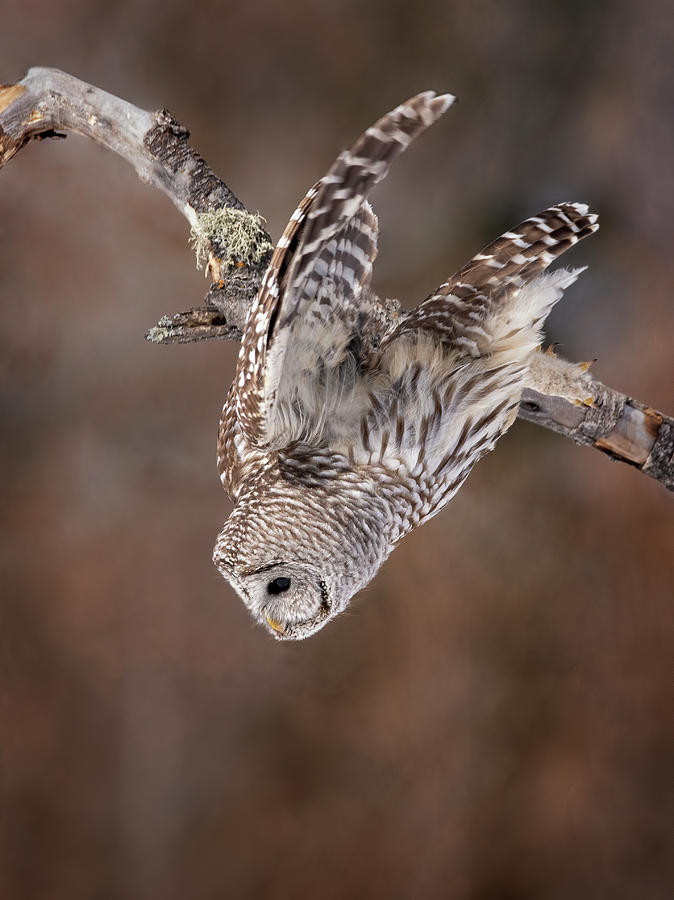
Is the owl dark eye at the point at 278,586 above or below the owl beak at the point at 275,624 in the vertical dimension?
above

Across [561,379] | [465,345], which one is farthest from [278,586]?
[561,379]

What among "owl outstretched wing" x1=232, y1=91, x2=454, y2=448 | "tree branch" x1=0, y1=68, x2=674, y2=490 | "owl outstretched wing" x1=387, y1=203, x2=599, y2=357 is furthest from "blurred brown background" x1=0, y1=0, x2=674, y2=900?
"owl outstretched wing" x1=232, y1=91, x2=454, y2=448

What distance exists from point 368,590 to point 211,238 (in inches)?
21.7

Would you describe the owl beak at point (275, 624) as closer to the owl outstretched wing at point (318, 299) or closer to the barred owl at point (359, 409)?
the barred owl at point (359, 409)

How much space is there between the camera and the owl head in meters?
0.75

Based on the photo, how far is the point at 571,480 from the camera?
1122 millimetres

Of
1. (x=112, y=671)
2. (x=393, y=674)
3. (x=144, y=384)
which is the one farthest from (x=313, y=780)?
(x=144, y=384)

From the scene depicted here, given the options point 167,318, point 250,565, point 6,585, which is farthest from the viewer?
point 6,585

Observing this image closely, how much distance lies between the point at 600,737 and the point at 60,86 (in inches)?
45.0

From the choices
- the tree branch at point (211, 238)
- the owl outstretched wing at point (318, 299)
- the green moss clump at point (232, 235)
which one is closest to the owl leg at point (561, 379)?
the tree branch at point (211, 238)

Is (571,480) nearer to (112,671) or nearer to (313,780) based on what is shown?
(313,780)

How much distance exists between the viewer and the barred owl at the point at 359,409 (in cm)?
75

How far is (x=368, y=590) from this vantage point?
3.82 feet

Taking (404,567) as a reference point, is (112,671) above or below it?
below
